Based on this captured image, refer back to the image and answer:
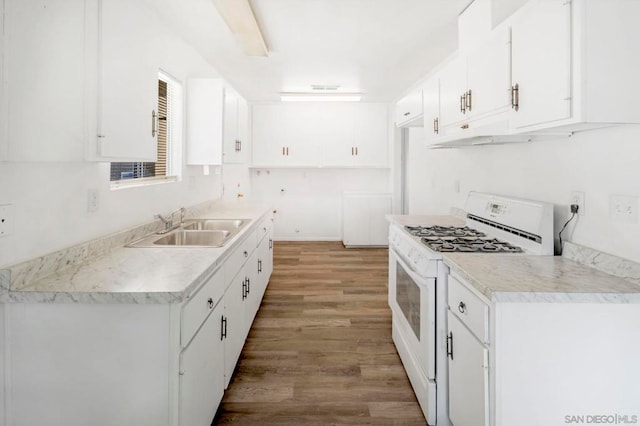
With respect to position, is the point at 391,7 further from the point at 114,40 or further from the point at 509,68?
the point at 114,40

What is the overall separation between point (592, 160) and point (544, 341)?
35.0 inches

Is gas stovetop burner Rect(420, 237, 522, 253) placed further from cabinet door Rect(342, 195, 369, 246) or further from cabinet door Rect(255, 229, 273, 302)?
cabinet door Rect(342, 195, 369, 246)

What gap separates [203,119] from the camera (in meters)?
3.25

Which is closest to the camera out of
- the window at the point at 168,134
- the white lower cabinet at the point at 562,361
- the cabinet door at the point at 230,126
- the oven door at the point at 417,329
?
the white lower cabinet at the point at 562,361

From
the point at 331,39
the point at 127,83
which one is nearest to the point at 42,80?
the point at 127,83

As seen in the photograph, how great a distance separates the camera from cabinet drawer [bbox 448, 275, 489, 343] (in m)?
1.37

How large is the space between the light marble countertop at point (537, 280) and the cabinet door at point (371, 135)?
4.62m

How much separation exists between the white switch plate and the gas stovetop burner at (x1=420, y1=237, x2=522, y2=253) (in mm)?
1849

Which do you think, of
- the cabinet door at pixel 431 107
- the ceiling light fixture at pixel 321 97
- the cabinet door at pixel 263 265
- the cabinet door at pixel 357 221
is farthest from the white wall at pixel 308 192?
the cabinet door at pixel 431 107

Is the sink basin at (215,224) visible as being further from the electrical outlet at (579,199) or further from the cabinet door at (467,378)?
the electrical outlet at (579,199)

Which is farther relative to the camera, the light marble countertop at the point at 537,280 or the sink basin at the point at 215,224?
the sink basin at the point at 215,224

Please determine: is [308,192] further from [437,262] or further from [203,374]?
[203,374]

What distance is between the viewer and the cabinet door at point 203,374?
1415 mm


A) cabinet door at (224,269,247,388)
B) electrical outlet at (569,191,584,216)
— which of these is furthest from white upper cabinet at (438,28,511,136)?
cabinet door at (224,269,247,388)
